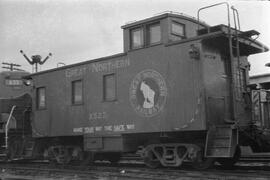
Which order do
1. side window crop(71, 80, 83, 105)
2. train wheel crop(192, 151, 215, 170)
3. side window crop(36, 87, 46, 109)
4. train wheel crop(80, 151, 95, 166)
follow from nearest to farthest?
train wheel crop(192, 151, 215, 170), side window crop(71, 80, 83, 105), train wheel crop(80, 151, 95, 166), side window crop(36, 87, 46, 109)

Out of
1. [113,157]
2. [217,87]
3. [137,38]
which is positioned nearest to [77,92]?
[113,157]

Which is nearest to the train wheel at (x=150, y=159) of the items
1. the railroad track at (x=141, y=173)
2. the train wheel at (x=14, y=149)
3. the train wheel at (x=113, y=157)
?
the railroad track at (x=141, y=173)

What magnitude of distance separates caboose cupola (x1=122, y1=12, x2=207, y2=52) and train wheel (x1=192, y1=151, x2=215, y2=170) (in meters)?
3.03

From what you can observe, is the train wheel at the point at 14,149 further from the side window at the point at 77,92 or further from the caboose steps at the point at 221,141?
the caboose steps at the point at 221,141

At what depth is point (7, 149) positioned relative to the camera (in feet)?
49.4

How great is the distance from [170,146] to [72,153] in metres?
4.15

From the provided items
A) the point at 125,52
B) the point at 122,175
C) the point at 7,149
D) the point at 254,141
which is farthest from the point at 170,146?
the point at 7,149

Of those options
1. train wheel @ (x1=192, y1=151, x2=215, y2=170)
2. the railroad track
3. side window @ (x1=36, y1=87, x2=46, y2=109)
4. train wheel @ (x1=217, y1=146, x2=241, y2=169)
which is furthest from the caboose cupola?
side window @ (x1=36, y1=87, x2=46, y2=109)

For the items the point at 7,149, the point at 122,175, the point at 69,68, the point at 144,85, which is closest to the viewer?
the point at 122,175

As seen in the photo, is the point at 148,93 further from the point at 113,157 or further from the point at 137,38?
the point at 113,157

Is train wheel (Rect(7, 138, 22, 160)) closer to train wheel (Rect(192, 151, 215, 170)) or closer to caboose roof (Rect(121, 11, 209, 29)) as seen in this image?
caboose roof (Rect(121, 11, 209, 29))

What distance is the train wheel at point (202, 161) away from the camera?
9.95m

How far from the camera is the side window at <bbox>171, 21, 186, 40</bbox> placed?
1091 cm

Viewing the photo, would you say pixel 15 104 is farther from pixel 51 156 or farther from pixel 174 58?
pixel 174 58
